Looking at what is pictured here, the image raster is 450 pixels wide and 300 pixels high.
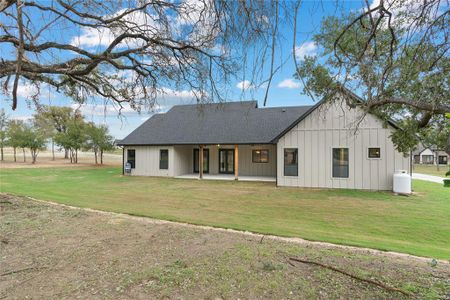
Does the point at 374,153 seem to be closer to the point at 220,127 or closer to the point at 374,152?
the point at 374,152

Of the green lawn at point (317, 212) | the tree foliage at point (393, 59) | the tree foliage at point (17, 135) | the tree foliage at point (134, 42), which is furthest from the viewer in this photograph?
the tree foliage at point (17, 135)

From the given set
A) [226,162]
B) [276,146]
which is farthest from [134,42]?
[226,162]

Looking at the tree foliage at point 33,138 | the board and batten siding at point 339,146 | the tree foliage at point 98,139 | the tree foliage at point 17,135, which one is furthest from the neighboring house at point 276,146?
the tree foliage at point 17,135

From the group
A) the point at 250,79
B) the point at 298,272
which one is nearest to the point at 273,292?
the point at 298,272

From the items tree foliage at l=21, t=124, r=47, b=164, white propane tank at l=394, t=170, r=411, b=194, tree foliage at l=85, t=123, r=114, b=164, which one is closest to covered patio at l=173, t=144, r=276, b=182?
white propane tank at l=394, t=170, r=411, b=194

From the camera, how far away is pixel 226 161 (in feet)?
63.8

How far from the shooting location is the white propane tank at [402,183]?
11.1m

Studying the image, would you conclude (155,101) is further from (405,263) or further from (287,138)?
(287,138)

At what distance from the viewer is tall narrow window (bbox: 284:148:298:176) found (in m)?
13.6

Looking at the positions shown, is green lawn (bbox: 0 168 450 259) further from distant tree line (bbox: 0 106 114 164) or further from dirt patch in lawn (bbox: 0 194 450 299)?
distant tree line (bbox: 0 106 114 164)

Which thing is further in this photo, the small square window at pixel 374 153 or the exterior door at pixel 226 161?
the exterior door at pixel 226 161

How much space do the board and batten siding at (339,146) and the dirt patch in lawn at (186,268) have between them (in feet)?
30.0

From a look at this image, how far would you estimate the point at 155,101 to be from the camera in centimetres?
611

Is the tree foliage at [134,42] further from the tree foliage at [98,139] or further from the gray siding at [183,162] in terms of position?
the tree foliage at [98,139]
